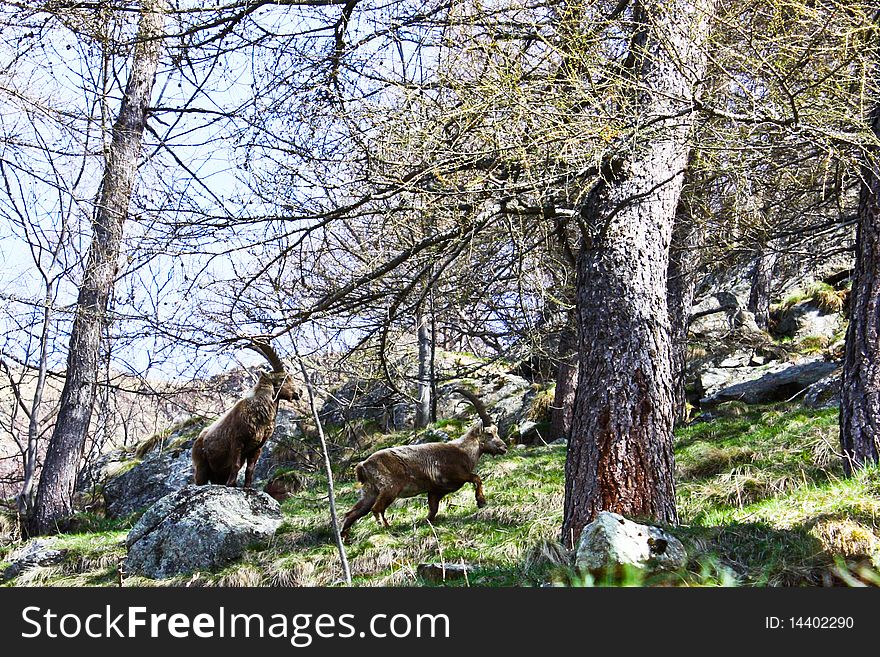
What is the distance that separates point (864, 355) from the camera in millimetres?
5969

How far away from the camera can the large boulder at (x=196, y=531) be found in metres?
7.35

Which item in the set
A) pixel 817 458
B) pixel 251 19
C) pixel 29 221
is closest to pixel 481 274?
pixel 251 19

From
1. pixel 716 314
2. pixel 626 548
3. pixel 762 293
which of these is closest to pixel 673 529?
pixel 626 548

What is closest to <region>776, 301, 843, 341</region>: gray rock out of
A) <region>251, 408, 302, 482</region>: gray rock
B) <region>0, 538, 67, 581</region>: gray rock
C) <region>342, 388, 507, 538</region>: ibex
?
<region>342, 388, 507, 538</region>: ibex

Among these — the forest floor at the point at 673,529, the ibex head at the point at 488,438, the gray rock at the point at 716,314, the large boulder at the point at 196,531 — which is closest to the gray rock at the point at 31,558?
the forest floor at the point at 673,529

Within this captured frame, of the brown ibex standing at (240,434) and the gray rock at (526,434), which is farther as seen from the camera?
the gray rock at (526,434)

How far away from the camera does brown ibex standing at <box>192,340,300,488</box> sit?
836 centimetres

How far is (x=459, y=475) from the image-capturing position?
7.79 metres

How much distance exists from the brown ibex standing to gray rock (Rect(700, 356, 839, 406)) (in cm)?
686

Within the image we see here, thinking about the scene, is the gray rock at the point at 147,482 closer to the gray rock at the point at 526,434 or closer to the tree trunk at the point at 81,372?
the tree trunk at the point at 81,372

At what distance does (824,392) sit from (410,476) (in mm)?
5957

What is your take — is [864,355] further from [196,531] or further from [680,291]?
[196,531]

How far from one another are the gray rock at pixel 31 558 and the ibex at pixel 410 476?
3.53 meters
